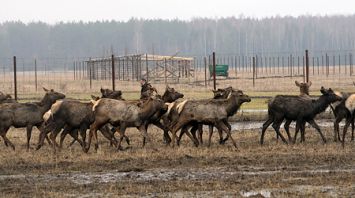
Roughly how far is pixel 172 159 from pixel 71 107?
12.3 feet

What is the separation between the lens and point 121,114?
20672 mm

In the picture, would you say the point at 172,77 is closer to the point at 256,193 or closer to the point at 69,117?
the point at 69,117

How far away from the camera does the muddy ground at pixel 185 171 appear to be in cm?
1345

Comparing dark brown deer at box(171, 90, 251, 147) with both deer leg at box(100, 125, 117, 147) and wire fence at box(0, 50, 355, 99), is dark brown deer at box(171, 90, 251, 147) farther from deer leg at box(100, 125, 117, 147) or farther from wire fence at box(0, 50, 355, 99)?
wire fence at box(0, 50, 355, 99)

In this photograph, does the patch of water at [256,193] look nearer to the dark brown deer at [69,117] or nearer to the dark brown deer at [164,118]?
the dark brown deer at [69,117]

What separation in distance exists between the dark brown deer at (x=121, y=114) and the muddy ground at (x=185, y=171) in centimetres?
63

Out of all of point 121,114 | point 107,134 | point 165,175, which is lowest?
point 165,175

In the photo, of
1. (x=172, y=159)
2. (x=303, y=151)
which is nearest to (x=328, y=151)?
(x=303, y=151)

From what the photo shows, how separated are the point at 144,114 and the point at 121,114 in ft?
2.52

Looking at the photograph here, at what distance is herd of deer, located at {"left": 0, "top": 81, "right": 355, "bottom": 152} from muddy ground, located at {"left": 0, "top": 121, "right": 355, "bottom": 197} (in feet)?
1.58

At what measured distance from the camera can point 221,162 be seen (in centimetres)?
1750

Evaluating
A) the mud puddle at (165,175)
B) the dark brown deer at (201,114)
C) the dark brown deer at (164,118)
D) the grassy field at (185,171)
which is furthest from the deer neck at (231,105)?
the mud puddle at (165,175)

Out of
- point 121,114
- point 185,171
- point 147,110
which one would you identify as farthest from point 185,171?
point 147,110

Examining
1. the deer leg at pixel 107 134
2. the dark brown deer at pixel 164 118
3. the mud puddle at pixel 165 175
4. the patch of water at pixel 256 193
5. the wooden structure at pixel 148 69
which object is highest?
the wooden structure at pixel 148 69
